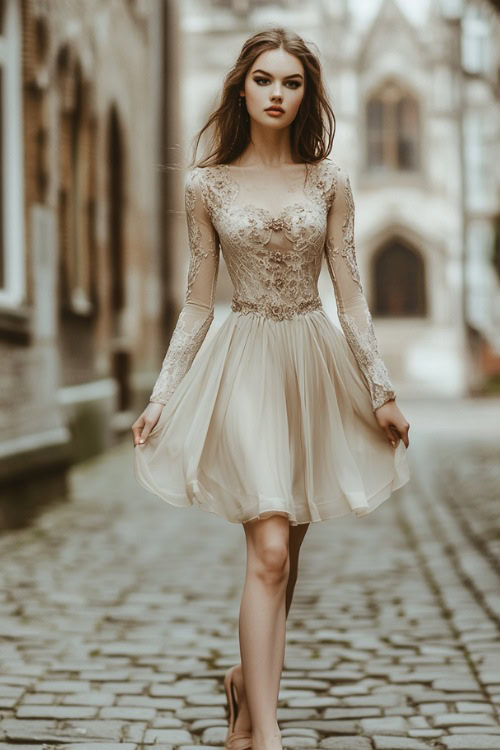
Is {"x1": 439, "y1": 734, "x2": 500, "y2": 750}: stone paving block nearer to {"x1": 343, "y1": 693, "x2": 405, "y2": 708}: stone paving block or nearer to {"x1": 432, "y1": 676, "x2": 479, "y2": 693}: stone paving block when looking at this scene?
Result: {"x1": 343, "y1": 693, "x2": 405, "y2": 708}: stone paving block

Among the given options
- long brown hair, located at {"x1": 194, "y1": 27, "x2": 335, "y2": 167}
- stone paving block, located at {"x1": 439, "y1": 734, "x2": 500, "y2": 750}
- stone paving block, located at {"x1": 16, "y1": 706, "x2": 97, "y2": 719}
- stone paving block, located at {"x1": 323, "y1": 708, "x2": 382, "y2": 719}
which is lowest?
stone paving block, located at {"x1": 439, "y1": 734, "x2": 500, "y2": 750}

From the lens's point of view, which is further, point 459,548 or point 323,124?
point 459,548

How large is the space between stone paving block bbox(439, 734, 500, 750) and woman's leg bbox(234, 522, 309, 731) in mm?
639

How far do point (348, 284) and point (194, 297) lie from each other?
43cm

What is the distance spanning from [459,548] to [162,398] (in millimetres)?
4638

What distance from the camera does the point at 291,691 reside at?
449 cm

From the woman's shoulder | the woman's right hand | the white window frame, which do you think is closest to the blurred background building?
the white window frame

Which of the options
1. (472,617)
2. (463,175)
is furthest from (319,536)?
(463,175)

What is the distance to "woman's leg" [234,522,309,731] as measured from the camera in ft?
11.6

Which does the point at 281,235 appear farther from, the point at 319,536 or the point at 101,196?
the point at 101,196

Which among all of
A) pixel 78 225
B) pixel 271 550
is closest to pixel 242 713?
pixel 271 550

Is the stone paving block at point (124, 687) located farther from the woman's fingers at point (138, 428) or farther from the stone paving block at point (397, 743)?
the woman's fingers at point (138, 428)

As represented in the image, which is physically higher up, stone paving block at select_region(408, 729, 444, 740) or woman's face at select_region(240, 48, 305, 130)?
woman's face at select_region(240, 48, 305, 130)

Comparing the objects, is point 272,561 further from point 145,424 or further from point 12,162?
point 12,162
